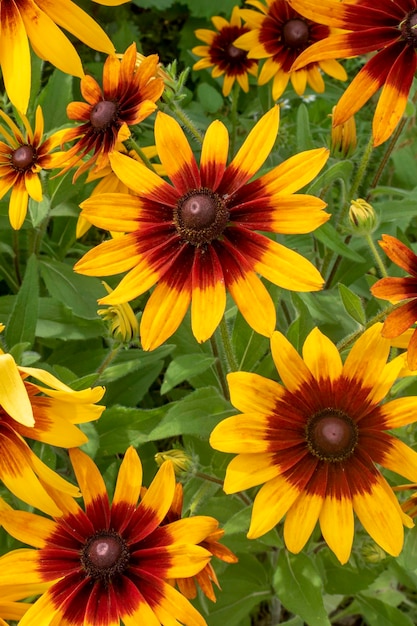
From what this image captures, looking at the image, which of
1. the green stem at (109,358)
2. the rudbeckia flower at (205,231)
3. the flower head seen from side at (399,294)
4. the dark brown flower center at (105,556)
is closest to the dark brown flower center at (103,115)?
the rudbeckia flower at (205,231)

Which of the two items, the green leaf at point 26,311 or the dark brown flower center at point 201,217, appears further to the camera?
the green leaf at point 26,311

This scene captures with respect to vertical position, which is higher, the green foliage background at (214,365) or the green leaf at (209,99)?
the green leaf at (209,99)

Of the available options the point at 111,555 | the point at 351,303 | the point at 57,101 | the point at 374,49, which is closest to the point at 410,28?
the point at 374,49

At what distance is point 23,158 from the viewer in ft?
4.86

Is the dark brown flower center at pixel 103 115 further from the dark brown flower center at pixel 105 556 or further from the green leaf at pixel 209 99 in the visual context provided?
the green leaf at pixel 209 99

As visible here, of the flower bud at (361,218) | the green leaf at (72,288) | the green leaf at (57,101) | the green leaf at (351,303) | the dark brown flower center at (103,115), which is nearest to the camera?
the green leaf at (351,303)

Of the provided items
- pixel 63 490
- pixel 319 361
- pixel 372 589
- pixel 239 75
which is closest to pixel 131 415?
pixel 63 490

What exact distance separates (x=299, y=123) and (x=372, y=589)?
1.06 m

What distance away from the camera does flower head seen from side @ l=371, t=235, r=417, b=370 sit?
93 centimetres

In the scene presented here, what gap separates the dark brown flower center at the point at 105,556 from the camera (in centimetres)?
106

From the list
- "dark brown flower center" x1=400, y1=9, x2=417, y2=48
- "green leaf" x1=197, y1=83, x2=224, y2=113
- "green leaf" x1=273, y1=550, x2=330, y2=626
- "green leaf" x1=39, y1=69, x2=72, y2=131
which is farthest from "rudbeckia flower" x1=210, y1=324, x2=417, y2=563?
"green leaf" x1=197, y1=83, x2=224, y2=113

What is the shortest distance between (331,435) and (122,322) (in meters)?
0.41

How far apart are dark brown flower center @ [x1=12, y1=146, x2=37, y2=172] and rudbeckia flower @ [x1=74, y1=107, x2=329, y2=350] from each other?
0.49 meters

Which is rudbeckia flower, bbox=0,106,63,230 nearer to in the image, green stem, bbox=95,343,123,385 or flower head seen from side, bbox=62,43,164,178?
flower head seen from side, bbox=62,43,164,178
